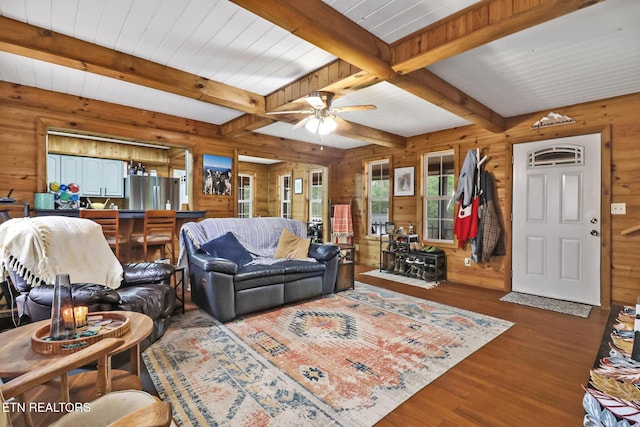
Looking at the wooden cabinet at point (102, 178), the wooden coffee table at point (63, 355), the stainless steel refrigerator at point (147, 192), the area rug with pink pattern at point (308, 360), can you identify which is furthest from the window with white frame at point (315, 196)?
the wooden coffee table at point (63, 355)

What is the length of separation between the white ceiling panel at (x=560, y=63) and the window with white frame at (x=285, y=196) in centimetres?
572

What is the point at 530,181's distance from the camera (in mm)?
4199

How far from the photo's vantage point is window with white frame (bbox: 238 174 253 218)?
8789 millimetres

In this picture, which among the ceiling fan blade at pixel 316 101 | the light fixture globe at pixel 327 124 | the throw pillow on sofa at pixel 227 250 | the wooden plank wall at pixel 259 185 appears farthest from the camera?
the wooden plank wall at pixel 259 185

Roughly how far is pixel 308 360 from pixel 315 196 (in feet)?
18.9

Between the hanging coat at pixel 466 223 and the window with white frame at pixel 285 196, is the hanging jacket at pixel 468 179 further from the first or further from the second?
the window with white frame at pixel 285 196

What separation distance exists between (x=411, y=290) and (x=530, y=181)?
7.28 ft

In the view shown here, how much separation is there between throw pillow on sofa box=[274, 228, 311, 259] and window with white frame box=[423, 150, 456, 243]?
241cm

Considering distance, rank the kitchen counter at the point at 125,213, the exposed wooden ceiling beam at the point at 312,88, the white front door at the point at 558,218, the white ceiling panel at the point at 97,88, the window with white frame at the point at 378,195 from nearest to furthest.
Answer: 1. the exposed wooden ceiling beam at the point at 312,88
2. the white ceiling panel at the point at 97,88
3. the kitchen counter at the point at 125,213
4. the white front door at the point at 558,218
5. the window with white frame at the point at 378,195

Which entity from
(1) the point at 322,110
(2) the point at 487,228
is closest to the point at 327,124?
(1) the point at 322,110

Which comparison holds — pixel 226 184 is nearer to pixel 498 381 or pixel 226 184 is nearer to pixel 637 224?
pixel 498 381

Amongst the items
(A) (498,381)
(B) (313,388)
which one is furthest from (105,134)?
(A) (498,381)

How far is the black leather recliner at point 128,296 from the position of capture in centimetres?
204

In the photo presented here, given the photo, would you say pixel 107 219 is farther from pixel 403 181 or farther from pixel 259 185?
pixel 259 185
